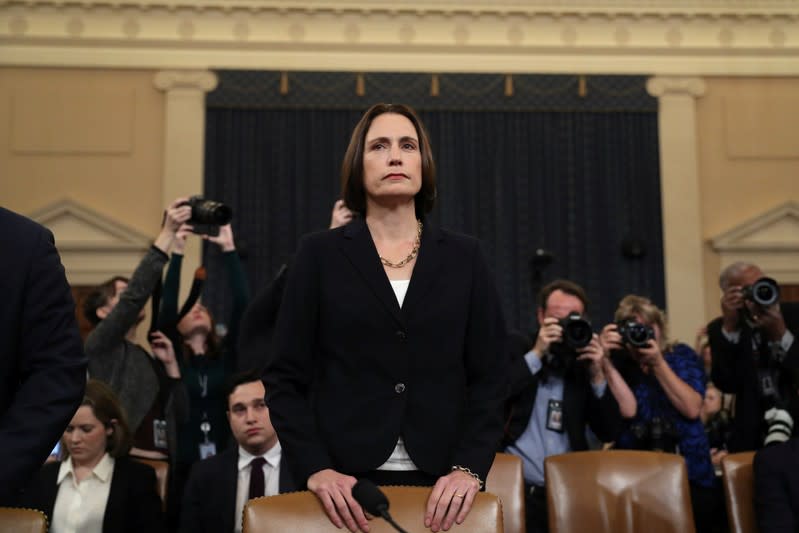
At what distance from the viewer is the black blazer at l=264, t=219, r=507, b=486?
5.92 ft

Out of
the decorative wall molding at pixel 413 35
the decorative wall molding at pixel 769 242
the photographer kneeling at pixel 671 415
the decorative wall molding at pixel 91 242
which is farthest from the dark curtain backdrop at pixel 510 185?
the photographer kneeling at pixel 671 415

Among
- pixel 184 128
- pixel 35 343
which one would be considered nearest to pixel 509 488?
pixel 35 343

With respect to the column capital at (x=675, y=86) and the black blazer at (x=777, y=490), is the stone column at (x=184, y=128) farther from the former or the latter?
the black blazer at (x=777, y=490)

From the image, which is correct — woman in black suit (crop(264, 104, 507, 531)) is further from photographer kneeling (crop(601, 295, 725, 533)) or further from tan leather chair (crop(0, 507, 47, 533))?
photographer kneeling (crop(601, 295, 725, 533))

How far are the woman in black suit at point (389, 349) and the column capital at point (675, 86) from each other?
760cm

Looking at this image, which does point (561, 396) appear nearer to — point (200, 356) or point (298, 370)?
point (200, 356)

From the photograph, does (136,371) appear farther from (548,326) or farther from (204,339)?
(548,326)

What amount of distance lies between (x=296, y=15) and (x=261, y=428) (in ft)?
21.3

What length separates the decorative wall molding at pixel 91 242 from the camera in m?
8.51

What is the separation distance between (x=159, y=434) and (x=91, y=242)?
17.2 ft

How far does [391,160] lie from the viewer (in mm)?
1927

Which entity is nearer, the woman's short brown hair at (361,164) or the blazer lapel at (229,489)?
the woman's short brown hair at (361,164)

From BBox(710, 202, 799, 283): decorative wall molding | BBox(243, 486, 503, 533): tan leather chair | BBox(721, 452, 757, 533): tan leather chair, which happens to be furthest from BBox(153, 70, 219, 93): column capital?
BBox(243, 486, 503, 533): tan leather chair

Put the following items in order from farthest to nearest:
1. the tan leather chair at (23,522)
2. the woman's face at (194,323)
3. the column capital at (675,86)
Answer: the column capital at (675,86) → the woman's face at (194,323) → the tan leather chair at (23,522)
